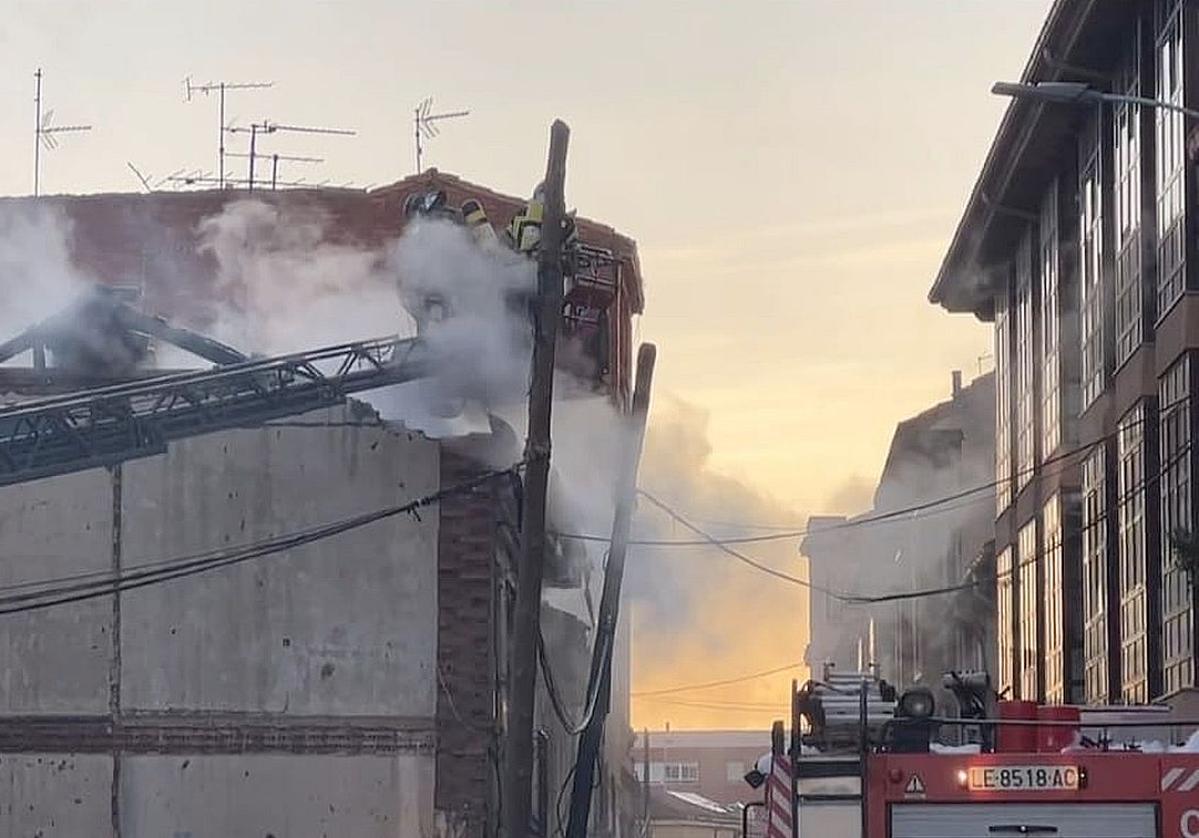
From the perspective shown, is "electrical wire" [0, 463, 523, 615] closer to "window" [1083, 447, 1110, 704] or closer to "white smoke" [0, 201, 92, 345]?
"white smoke" [0, 201, 92, 345]

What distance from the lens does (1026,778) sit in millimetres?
10367

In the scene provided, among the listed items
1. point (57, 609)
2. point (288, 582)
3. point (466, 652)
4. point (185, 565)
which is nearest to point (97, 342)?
point (185, 565)

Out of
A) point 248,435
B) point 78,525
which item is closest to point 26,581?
point 78,525

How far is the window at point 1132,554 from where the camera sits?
25328 millimetres

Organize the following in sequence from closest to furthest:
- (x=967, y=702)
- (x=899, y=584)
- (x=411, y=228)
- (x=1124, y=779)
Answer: (x=1124, y=779) < (x=967, y=702) < (x=411, y=228) < (x=899, y=584)

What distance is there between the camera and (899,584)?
6106 cm

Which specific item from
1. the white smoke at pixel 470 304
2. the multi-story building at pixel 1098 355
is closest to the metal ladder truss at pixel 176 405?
the white smoke at pixel 470 304

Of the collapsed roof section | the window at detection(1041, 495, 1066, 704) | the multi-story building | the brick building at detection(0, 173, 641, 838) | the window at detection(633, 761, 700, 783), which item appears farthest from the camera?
the window at detection(633, 761, 700, 783)

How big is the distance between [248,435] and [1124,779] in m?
14.0

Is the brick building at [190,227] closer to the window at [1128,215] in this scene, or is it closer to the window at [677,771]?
the window at [1128,215]

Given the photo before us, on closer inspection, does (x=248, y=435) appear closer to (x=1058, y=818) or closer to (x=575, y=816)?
(x=575, y=816)

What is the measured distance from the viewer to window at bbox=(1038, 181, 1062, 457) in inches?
1273

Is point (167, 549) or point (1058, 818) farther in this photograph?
point (167, 549)

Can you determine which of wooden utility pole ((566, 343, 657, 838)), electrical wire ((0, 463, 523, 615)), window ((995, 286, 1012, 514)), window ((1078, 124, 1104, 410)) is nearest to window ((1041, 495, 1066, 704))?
window ((1078, 124, 1104, 410))
